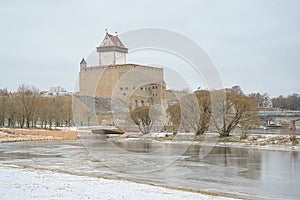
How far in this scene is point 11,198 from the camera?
10219mm

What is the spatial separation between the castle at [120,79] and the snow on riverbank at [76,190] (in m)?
24.3

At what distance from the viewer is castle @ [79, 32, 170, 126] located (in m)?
46.7

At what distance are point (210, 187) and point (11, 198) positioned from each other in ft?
22.2

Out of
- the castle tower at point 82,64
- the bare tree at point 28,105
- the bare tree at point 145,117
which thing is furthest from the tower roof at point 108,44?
the bare tree at point 145,117

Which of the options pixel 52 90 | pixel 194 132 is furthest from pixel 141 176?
pixel 52 90

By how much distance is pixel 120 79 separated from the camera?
7000cm

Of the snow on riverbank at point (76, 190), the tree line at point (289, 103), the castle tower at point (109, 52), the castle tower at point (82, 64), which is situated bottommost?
the snow on riverbank at point (76, 190)

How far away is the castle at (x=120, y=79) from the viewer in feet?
153

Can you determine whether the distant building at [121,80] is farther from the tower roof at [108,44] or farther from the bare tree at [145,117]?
the bare tree at [145,117]

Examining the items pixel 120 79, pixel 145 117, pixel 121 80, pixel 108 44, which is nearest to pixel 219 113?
pixel 145 117

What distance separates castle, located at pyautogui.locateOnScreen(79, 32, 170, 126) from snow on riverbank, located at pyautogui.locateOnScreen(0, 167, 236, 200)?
24.3 m

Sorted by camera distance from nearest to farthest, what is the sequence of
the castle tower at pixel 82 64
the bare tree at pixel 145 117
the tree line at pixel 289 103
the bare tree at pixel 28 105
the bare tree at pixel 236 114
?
the bare tree at pixel 236 114
the bare tree at pixel 145 117
the bare tree at pixel 28 105
the castle tower at pixel 82 64
the tree line at pixel 289 103

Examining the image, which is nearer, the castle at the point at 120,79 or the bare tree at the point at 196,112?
the bare tree at the point at 196,112

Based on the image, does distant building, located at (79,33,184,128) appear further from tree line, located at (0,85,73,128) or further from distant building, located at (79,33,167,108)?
tree line, located at (0,85,73,128)
